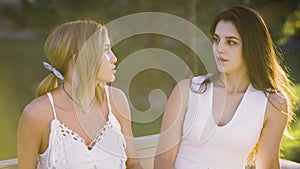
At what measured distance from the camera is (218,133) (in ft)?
7.02

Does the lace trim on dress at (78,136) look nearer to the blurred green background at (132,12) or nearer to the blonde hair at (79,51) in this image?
the blonde hair at (79,51)

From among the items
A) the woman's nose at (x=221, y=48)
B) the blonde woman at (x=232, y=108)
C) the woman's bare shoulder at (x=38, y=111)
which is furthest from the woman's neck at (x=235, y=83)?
the woman's bare shoulder at (x=38, y=111)

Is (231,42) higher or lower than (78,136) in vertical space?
higher

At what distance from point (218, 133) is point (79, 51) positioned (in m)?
0.65

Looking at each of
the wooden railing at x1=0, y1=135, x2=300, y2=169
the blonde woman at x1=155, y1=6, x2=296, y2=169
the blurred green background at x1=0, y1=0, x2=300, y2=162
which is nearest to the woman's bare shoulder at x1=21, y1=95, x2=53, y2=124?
the blonde woman at x1=155, y1=6, x2=296, y2=169

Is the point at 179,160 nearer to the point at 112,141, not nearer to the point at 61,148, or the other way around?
the point at 112,141

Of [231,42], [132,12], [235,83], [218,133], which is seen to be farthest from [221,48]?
[132,12]

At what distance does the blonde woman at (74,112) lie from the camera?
190 cm

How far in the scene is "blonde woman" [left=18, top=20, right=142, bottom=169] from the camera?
1.90 metres

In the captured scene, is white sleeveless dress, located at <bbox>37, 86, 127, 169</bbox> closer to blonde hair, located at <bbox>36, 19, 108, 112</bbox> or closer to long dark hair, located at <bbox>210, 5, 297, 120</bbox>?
blonde hair, located at <bbox>36, 19, 108, 112</bbox>

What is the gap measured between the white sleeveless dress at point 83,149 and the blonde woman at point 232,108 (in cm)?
21

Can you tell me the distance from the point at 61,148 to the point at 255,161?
0.81m

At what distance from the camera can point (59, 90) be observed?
1995mm

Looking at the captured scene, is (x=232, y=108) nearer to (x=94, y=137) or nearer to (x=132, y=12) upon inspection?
(x=94, y=137)
